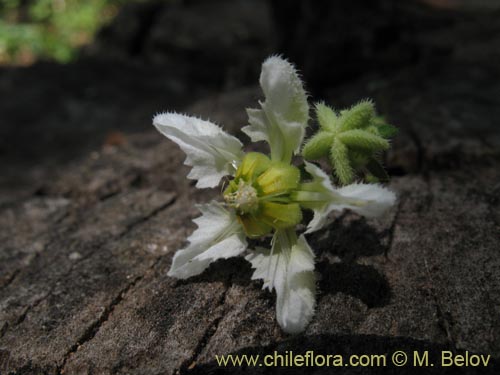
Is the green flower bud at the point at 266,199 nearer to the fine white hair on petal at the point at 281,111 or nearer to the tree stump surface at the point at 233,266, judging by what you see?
the fine white hair on petal at the point at 281,111

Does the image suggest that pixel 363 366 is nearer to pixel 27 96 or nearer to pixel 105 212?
pixel 105 212

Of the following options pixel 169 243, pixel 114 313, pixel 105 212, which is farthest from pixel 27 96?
pixel 114 313

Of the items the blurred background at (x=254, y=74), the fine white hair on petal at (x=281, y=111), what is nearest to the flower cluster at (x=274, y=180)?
the fine white hair on petal at (x=281, y=111)

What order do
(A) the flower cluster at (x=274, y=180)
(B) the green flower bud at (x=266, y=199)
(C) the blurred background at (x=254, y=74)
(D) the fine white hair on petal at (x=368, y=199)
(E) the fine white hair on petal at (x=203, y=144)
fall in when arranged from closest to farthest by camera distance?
(D) the fine white hair on petal at (x=368, y=199), (A) the flower cluster at (x=274, y=180), (B) the green flower bud at (x=266, y=199), (E) the fine white hair on petal at (x=203, y=144), (C) the blurred background at (x=254, y=74)

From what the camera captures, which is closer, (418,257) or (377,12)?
(418,257)

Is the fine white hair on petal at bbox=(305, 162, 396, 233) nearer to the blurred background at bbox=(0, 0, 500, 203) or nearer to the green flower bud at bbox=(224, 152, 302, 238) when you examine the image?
the green flower bud at bbox=(224, 152, 302, 238)

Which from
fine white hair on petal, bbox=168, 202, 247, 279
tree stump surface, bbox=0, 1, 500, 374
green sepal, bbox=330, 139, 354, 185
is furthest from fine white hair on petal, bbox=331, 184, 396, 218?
fine white hair on petal, bbox=168, 202, 247, 279

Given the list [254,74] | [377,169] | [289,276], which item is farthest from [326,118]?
[254,74]
